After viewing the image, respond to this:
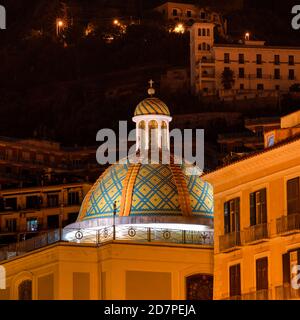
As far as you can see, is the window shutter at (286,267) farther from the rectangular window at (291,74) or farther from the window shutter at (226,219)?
the rectangular window at (291,74)

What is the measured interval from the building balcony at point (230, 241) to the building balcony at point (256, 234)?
383mm

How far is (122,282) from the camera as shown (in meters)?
54.9

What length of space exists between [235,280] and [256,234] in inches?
74.8

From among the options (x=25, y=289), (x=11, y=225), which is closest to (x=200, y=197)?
(x=25, y=289)

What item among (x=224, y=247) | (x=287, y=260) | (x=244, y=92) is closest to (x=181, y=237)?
(x=224, y=247)

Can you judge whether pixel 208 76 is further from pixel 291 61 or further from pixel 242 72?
pixel 291 61

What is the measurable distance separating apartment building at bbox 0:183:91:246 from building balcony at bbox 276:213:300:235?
2302 inches

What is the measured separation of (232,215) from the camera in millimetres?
45812

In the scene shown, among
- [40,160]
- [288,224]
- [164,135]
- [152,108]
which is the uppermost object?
[40,160]

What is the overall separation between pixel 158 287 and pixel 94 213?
19.4 ft

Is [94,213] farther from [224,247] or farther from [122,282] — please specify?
[224,247]

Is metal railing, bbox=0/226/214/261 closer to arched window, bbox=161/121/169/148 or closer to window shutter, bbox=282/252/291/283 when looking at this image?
arched window, bbox=161/121/169/148

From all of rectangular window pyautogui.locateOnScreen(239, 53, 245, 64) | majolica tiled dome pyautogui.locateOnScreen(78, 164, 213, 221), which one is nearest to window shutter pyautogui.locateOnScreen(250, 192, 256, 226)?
majolica tiled dome pyautogui.locateOnScreen(78, 164, 213, 221)

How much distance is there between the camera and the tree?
513 ft
